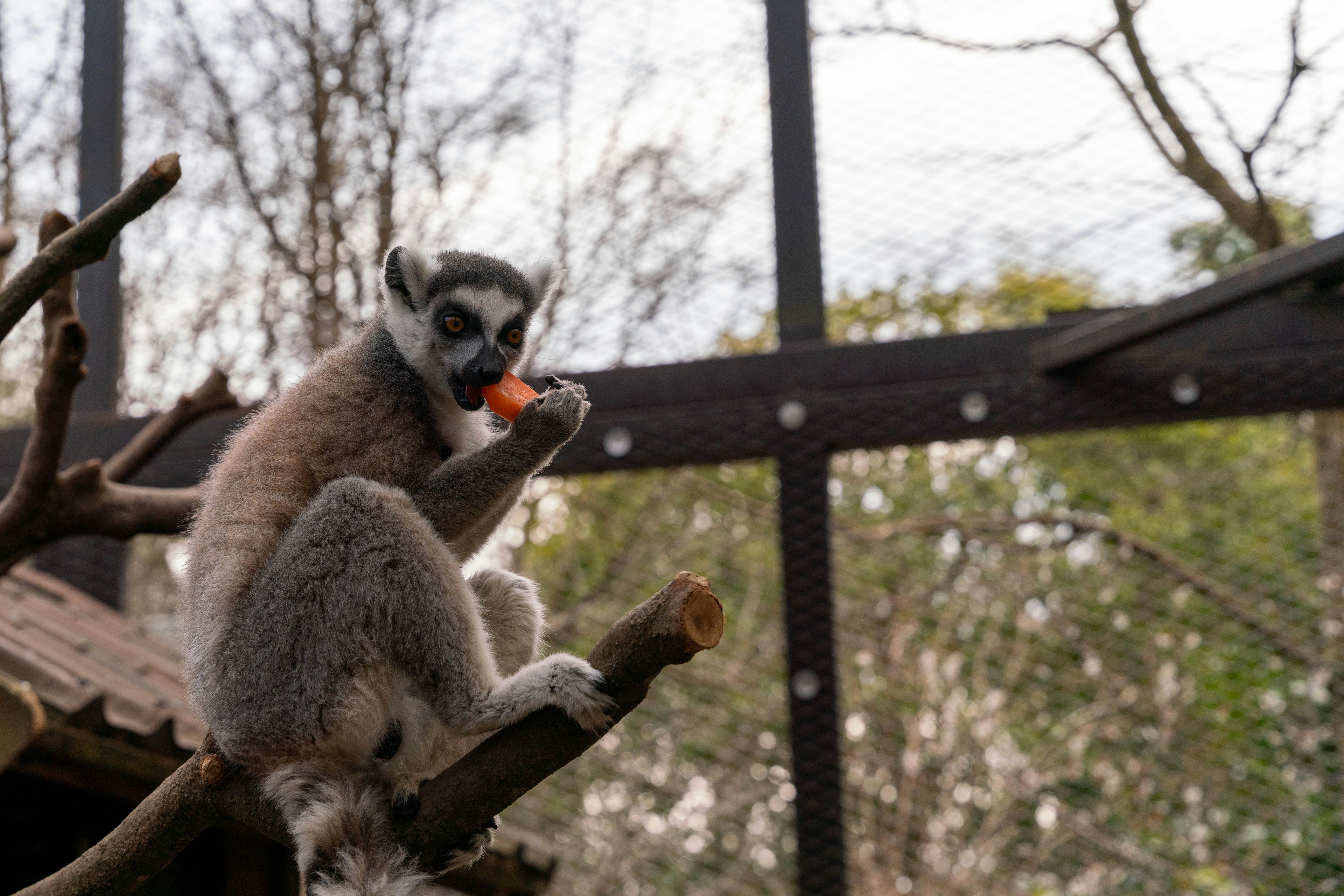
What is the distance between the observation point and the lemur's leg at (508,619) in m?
2.89

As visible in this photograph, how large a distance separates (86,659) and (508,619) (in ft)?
7.86

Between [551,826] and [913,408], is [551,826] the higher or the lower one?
the lower one

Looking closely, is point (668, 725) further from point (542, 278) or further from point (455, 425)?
point (455, 425)

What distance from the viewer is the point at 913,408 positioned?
4387mm

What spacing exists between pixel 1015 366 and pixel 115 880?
3.48 meters

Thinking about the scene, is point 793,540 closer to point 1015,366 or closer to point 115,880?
point 1015,366

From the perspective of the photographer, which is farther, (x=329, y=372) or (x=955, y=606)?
(x=955, y=606)

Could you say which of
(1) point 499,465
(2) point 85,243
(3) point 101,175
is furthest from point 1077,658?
(3) point 101,175

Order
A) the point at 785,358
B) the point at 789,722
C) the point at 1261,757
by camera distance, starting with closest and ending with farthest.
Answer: the point at 789,722 < the point at 785,358 < the point at 1261,757

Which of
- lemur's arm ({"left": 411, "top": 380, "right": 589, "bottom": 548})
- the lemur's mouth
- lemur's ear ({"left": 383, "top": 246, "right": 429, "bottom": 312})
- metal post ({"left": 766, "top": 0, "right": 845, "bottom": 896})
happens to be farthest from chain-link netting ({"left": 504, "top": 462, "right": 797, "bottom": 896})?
lemur's arm ({"left": 411, "top": 380, "right": 589, "bottom": 548})

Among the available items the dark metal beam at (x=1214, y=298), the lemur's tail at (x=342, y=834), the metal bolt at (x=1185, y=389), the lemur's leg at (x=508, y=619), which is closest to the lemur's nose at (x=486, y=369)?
the lemur's leg at (x=508, y=619)

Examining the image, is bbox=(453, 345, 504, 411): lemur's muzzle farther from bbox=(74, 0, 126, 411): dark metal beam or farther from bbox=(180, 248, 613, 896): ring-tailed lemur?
bbox=(74, 0, 126, 411): dark metal beam

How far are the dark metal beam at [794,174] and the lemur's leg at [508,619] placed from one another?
82.0 inches

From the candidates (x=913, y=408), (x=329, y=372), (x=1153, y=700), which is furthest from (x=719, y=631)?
(x=1153, y=700)
